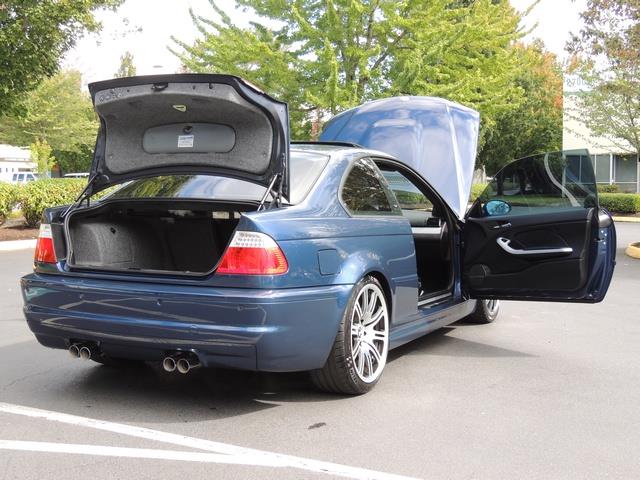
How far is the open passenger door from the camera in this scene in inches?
203

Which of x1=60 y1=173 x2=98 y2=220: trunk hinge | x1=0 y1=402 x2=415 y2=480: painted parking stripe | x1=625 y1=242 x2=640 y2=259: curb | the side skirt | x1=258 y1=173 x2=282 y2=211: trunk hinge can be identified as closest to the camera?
x1=0 y1=402 x2=415 y2=480: painted parking stripe

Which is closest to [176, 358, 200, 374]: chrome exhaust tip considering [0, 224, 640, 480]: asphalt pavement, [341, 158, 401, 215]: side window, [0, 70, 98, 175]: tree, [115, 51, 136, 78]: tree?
[0, 224, 640, 480]: asphalt pavement

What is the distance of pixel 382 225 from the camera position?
4680 mm

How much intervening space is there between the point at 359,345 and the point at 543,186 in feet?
7.12

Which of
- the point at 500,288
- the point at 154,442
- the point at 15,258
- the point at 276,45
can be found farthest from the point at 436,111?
the point at 276,45

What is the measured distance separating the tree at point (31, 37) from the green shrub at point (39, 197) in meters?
2.69

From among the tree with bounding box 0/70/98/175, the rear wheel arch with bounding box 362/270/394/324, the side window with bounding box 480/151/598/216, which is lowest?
the rear wheel arch with bounding box 362/270/394/324

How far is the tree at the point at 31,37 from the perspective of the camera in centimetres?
1364

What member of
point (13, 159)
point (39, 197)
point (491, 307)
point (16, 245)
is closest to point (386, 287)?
point (491, 307)

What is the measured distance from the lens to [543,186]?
5.45 m

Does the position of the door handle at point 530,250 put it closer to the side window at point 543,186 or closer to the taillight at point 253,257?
the side window at point 543,186

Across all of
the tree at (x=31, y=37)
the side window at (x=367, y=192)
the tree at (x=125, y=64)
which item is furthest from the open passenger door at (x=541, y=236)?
the tree at (x=125, y=64)

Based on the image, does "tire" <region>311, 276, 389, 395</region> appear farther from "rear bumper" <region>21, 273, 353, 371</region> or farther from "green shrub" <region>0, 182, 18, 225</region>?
"green shrub" <region>0, 182, 18, 225</region>

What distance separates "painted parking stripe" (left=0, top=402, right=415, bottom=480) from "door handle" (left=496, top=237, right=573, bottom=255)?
8.78 ft
